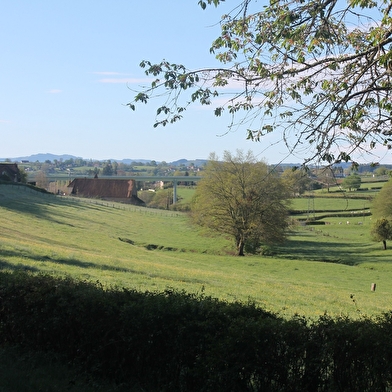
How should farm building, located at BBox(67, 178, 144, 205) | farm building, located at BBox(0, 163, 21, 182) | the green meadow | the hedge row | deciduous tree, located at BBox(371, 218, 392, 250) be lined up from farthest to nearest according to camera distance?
1. farm building, located at BBox(67, 178, 144, 205)
2. farm building, located at BBox(0, 163, 21, 182)
3. deciduous tree, located at BBox(371, 218, 392, 250)
4. the green meadow
5. the hedge row

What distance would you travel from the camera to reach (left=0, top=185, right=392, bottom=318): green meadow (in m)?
19.4

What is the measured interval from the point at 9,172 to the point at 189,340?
100424 millimetres

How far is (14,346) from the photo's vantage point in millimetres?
7762

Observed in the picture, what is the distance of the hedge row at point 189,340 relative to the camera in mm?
6074

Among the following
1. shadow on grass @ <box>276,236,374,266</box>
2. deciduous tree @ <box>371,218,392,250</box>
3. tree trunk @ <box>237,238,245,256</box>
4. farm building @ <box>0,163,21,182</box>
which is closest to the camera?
shadow on grass @ <box>276,236,374,266</box>

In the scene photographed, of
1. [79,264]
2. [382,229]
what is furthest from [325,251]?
[79,264]

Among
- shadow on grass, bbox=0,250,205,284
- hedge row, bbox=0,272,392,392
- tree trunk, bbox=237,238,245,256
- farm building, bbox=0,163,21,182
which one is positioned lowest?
tree trunk, bbox=237,238,245,256

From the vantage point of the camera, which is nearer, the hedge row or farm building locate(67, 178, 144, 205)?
the hedge row

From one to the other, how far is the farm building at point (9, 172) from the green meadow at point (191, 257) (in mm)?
13713

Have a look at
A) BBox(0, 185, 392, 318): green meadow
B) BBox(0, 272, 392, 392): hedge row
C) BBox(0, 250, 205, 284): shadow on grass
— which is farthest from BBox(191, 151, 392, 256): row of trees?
BBox(0, 272, 392, 392): hedge row

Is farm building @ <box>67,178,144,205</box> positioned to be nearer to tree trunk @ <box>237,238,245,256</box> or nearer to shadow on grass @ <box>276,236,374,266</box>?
shadow on grass @ <box>276,236,374,266</box>

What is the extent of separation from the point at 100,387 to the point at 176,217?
89.2m

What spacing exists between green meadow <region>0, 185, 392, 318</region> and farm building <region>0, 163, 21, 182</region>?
13713mm

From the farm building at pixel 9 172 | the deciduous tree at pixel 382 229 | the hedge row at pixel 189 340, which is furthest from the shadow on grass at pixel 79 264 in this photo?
the farm building at pixel 9 172
